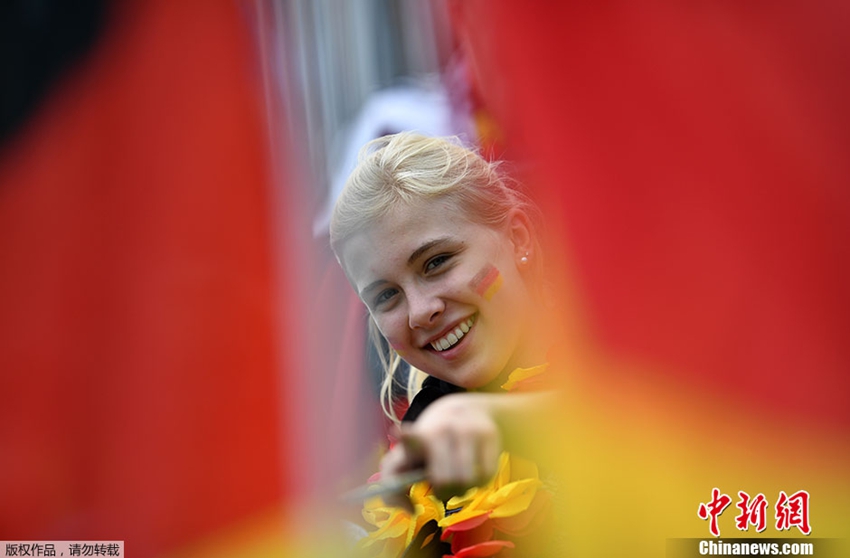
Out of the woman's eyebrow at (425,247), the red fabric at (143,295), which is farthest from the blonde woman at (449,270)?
the red fabric at (143,295)

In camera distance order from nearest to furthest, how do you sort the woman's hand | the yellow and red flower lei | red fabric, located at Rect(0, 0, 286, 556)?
the woman's hand
the yellow and red flower lei
red fabric, located at Rect(0, 0, 286, 556)

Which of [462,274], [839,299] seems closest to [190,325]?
[462,274]

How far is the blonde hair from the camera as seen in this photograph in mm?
1553

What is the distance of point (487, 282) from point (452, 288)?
0.06 metres

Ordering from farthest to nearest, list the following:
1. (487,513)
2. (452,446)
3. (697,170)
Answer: (697,170) → (487,513) → (452,446)

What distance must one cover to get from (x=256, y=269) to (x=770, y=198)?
0.92m

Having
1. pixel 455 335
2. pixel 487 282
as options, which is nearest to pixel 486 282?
pixel 487 282

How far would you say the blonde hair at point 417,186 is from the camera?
1553 millimetres

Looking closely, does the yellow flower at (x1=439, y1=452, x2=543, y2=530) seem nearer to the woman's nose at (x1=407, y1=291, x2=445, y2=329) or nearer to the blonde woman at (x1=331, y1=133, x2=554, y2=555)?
the blonde woman at (x1=331, y1=133, x2=554, y2=555)

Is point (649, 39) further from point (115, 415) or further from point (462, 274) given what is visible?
point (115, 415)

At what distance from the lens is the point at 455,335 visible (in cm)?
155

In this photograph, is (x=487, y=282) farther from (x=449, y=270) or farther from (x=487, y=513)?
(x=487, y=513)

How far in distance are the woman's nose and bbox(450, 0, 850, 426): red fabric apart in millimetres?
233

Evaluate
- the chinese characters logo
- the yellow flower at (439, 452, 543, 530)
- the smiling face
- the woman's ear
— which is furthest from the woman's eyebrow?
the chinese characters logo
